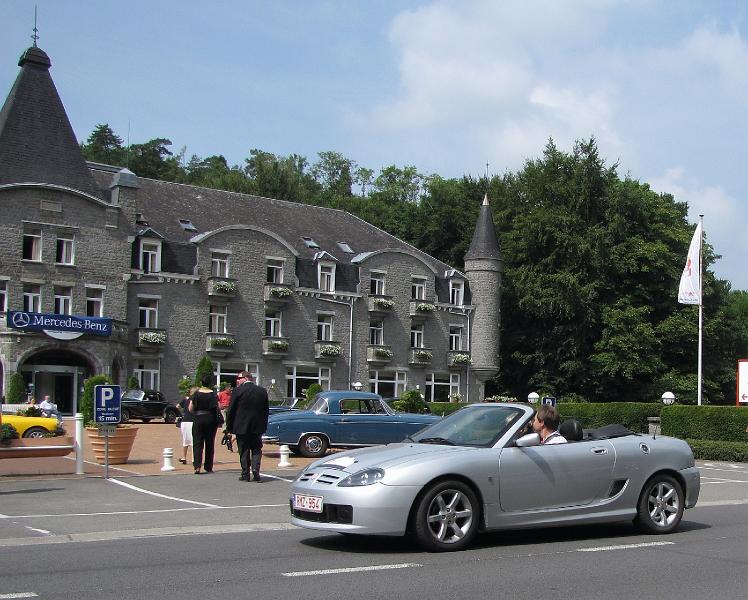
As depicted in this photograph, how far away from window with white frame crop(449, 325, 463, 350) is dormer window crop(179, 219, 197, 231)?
18209 millimetres

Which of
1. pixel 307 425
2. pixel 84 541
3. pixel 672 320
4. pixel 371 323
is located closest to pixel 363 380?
pixel 371 323

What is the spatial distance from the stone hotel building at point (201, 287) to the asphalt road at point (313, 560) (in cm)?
3063

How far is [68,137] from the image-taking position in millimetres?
49312

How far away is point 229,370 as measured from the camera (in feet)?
178

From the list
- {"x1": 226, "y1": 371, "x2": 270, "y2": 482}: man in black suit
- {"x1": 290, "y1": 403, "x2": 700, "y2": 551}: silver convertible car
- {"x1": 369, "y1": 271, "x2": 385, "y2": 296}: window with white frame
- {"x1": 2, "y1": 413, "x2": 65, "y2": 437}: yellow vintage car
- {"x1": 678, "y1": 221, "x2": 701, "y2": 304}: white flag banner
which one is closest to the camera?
{"x1": 290, "y1": 403, "x2": 700, "y2": 551}: silver convertible car

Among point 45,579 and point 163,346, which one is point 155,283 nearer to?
point 163,346

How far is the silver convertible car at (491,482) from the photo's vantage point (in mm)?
9383

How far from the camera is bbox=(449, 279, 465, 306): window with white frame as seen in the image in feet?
209

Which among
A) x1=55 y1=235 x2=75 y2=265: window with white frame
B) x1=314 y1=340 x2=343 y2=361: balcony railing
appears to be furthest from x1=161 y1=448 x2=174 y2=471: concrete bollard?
x1=314 y1=340 x2=343 y2=361: balcony railing

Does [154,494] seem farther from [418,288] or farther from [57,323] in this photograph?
[418,288]

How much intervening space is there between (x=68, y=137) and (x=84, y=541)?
41.9 m

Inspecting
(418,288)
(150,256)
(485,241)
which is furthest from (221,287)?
(485,241)

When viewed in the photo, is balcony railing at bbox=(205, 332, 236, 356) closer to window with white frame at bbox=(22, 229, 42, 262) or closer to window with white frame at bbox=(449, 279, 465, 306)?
window with white frame at bbox=(22, 229, 42, 262)

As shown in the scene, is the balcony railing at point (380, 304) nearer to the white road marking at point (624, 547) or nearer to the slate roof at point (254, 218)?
the slate roof at point (254, 218)
